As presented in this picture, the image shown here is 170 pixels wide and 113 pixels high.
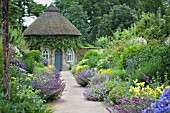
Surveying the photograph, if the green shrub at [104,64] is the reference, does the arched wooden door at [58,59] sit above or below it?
below

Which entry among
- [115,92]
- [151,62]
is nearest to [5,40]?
[115,92]

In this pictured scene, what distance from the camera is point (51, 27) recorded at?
34.2m

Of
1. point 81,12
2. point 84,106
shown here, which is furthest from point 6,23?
point 81,12

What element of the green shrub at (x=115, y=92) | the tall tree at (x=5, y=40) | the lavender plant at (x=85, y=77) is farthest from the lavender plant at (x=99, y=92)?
the tall tree at (x=5, y=40)

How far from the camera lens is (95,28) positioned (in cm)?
4678

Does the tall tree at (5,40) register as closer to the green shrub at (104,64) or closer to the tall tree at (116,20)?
the green shrub at (104,64)

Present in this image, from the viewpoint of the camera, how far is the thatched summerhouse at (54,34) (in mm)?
33938

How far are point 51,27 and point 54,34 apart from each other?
41.3 inches

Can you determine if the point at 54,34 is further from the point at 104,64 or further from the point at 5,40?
the point at 5,40

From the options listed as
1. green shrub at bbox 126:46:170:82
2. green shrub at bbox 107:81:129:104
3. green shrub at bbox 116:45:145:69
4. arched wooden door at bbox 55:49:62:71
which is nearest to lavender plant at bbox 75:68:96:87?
green shrub at bbox 116:45:145:69

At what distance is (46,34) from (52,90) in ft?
76.0

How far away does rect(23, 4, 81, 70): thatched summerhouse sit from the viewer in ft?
111

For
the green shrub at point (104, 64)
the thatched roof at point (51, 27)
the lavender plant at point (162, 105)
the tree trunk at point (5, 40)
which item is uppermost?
Answer: the thatched roof at point (51, 27)

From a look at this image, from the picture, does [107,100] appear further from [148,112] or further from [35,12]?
[35,12]
